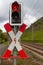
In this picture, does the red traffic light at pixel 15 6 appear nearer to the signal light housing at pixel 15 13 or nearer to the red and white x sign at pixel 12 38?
the signal light housing at pixel 15 13

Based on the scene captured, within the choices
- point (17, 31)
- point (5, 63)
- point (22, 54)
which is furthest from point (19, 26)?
point (5, 63)

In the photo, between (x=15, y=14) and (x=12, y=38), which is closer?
(x=15, y=14)

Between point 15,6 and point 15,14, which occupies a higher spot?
point 15,6

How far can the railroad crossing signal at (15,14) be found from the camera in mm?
10391

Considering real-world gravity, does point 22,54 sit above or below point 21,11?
below

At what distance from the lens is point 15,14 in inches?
412

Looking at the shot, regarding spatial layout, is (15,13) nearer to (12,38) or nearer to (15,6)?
(15,6)

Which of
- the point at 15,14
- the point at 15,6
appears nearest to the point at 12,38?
the point at 15,14

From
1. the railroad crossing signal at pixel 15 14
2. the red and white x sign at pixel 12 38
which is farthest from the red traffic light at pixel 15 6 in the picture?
the red and white x sign at pixel 12 38

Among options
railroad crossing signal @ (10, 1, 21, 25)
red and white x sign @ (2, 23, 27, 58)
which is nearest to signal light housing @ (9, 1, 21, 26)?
railroad crossing signal @ (10, 1, 21, 25)

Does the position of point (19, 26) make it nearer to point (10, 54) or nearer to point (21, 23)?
point (21, 23)

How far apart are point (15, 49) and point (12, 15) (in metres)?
1.10

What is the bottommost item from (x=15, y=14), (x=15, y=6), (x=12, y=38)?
(x=12, y=38)

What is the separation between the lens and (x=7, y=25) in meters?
10.6
